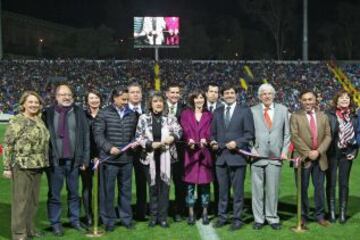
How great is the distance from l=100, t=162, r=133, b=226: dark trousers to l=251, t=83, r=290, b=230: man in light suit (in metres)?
1.57

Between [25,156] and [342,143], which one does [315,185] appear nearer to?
[342,143]

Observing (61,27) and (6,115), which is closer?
(6,115)

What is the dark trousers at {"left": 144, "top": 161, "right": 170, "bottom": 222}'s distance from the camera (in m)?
6.94

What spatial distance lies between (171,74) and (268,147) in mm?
32556

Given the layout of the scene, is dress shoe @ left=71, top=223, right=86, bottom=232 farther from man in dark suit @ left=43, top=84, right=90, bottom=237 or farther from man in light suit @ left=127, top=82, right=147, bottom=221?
man in light suit @ left=127, top=82, right=147, bottom=221

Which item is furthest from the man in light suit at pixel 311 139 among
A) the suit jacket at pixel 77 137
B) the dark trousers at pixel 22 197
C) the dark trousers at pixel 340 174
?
the dark trousers at pixel 22 197

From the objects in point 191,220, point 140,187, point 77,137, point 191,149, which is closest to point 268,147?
point 191,149

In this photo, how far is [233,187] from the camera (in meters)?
6.89

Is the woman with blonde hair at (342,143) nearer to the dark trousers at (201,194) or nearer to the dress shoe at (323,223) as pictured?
the dress shoe at (323,223)

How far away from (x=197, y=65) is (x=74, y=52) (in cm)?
2602

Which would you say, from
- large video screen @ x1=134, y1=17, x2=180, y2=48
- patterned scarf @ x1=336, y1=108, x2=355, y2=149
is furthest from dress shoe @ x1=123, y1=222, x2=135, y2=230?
large video screen @ x1=134, y1=17, x2=180, y2=48

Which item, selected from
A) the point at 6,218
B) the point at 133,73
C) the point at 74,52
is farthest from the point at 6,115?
the point at 74,52

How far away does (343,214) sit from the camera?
23.6 feet

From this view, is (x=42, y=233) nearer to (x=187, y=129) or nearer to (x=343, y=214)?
(x=187, y=129)
